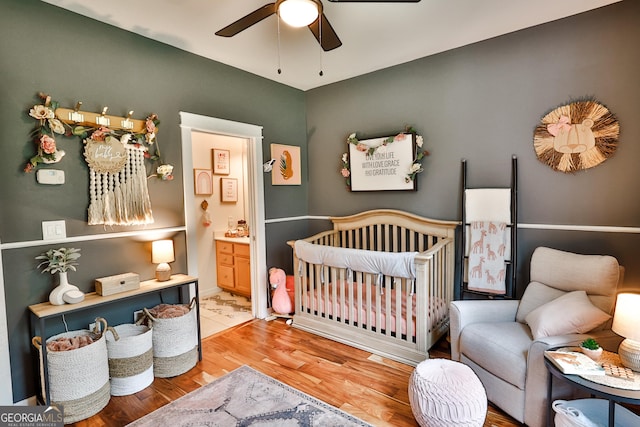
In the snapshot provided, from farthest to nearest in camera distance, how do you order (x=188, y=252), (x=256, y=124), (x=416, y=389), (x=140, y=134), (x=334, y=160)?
1. (x=334, y=160)
2. (x=256, y=124)
3. (x=188, y=252)
4. (x=140, y=134)
5. (x=416, y=389)

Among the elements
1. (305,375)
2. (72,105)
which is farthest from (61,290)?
(305,375)

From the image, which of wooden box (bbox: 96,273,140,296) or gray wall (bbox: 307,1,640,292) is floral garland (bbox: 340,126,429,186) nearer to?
gray wall (bbox: 307,1,640,292)

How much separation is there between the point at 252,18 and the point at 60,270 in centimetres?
203

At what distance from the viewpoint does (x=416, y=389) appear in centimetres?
183

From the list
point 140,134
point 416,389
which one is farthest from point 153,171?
point 416,389

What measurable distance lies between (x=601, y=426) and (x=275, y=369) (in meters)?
1.97

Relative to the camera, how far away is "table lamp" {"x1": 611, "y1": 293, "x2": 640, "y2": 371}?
4.89ft

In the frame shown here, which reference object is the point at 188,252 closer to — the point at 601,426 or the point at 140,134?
the point at 140,134

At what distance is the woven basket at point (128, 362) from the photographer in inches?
88.9

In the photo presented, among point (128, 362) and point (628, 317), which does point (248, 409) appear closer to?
point (128, 362)

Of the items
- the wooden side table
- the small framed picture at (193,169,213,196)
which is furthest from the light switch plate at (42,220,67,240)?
the wooden side table

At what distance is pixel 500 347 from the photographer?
6.48 ft

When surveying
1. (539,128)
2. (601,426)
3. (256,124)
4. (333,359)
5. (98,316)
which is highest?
(256,124)

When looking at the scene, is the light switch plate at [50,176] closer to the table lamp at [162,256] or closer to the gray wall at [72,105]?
the gray wall at [72,105]
